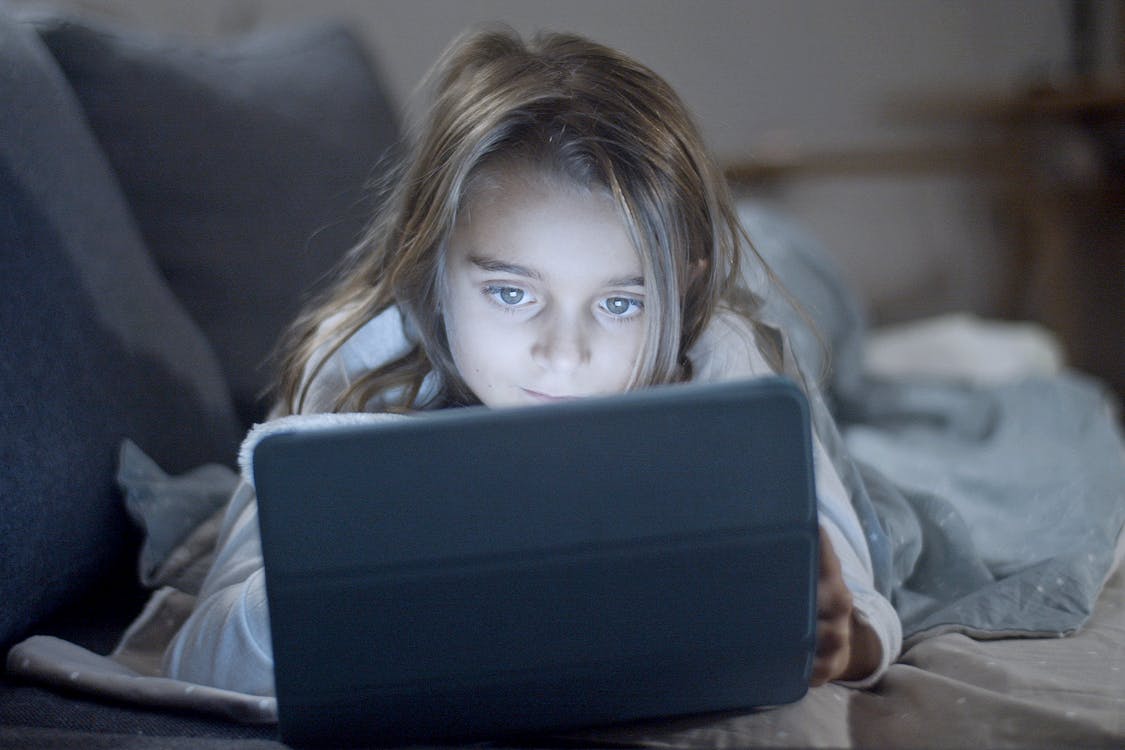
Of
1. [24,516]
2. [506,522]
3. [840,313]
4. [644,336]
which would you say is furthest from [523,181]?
[840,313]

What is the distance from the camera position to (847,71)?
8.79ft

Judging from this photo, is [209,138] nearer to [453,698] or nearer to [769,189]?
[453,698]

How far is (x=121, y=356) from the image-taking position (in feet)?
2.78

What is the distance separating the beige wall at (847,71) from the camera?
2398 millimetres

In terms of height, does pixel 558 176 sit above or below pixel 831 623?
above

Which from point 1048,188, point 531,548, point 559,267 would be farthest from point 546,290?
point 1048,188

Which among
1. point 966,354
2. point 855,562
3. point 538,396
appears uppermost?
point 538,396

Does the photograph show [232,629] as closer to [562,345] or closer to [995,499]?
[562,345]

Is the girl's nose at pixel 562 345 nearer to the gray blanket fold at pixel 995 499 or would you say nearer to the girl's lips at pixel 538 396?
the girl's lips at pixel 538 396

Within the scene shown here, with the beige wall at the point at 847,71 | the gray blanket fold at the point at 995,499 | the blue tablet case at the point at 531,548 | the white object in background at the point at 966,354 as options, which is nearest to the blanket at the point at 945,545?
the gray blanket fold at the point at 995,499

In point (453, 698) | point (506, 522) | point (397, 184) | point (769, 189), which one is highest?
point (397, 184)

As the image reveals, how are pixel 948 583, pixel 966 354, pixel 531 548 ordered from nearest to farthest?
1. pixel 531 548
2. pixel 948 583
3. pixel 966 354

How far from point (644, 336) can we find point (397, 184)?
0.76ft

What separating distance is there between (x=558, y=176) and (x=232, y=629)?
1.18 feet
